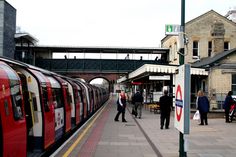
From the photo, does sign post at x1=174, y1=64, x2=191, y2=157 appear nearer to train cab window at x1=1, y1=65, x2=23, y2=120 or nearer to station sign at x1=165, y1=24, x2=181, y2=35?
station sign at x1=165, y1=24, x2=181, y2=35

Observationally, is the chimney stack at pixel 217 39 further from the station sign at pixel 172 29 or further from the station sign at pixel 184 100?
the station sign at pixel 184 100

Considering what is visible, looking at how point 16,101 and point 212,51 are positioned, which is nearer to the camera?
point 16,101

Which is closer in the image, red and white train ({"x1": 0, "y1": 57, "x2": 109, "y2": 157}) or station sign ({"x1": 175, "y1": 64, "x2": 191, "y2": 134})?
red and white train ({"x1": 0, "y1": 57, "x2": 109, "y2": 157})

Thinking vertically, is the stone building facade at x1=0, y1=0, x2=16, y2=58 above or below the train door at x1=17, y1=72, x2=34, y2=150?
above

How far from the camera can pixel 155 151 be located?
12227 millimetres

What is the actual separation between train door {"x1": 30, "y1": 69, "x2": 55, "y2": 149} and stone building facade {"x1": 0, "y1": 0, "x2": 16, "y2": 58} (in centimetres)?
3235

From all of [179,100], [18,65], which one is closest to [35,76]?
[18,65]

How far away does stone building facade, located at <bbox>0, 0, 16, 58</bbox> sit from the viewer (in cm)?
4369

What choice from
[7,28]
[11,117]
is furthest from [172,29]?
[7,28]

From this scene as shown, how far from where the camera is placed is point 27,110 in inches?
376

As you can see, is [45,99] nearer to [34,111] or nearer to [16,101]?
[34,111]

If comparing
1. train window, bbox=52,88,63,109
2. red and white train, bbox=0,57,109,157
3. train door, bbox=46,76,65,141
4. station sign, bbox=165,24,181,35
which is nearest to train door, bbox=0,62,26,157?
red and white train, bbox=0,57,109,157

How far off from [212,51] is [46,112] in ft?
107

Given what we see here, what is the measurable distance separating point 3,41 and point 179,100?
3655cm
